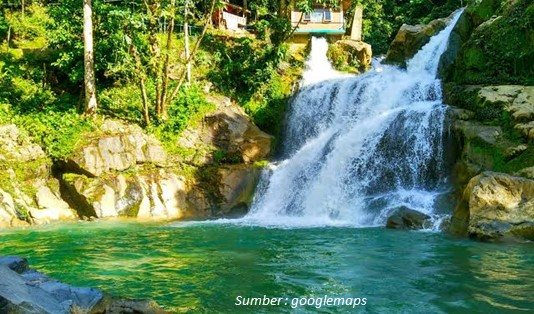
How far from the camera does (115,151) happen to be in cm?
1844

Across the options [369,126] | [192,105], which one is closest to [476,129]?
[369,126]

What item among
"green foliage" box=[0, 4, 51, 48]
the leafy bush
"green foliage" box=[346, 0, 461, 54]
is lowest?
the leafy bush

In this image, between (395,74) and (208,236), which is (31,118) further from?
(395,74)

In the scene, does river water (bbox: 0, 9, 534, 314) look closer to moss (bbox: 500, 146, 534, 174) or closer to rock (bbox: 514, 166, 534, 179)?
moss (bbox: 500, 146, 534, 174)

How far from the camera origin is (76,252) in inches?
436

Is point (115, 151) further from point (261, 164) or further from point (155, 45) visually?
point (261, 164)

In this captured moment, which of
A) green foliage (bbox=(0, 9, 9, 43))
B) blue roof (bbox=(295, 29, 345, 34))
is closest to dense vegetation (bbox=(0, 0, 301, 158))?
green foliage (bbox=(0, 9, 9, 43))

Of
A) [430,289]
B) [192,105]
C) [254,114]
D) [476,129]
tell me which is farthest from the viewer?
[254,114]

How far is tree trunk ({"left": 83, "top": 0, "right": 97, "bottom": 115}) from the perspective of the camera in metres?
19.5

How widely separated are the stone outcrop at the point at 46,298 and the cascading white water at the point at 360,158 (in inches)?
372

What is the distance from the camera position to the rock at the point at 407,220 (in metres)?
13.5

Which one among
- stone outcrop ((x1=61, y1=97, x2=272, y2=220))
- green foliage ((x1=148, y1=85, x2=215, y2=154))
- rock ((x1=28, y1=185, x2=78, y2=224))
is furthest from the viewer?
green foliage ((x1=148, y1=85, x2=215, y2=154))

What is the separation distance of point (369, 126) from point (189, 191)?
7.36 m

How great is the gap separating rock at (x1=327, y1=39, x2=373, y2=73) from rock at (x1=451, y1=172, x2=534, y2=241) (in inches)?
680
